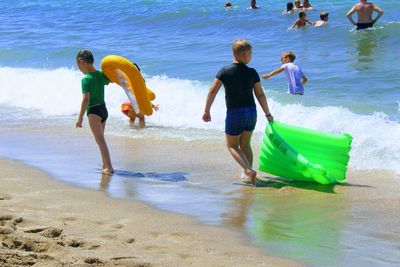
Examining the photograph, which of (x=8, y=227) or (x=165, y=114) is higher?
(x=8, y=227)

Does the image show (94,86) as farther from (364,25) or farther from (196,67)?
(364,25)

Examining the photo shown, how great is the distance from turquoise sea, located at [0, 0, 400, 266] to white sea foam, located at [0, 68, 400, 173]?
19 millimetres

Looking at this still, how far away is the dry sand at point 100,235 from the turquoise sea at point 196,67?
0.35 meters

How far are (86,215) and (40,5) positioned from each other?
92.3 feet

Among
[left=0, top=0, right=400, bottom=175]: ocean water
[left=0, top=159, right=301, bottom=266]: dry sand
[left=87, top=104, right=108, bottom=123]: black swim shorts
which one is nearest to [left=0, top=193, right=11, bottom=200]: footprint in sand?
[left=0, top=159, right=301, bottom=266]: dry sand

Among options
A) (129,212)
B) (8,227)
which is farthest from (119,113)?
(8,227)

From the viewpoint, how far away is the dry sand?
510 centimetres

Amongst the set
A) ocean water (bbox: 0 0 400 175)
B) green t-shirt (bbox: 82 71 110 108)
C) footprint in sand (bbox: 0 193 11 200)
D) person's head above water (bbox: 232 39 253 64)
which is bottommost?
ocean water (bbox: 0 0 400 175)

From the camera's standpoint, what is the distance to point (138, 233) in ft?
19.3

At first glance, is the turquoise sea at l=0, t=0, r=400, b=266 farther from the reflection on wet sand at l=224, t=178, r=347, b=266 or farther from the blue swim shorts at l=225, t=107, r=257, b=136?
the blue swim shorts at l=225, t=107, r=257, b=136

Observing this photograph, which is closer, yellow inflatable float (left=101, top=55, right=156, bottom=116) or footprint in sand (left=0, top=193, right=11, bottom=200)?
footprint in sand (left=0, top=193, right=11, bottom=200)

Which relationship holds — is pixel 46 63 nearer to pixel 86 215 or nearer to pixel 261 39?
pixel 261 39

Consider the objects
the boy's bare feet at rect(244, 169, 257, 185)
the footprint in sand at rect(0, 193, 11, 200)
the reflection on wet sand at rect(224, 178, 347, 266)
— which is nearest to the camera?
the reflection on wet sand at rect(224, 178, 347, 266)

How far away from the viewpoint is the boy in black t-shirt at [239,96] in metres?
7.53
